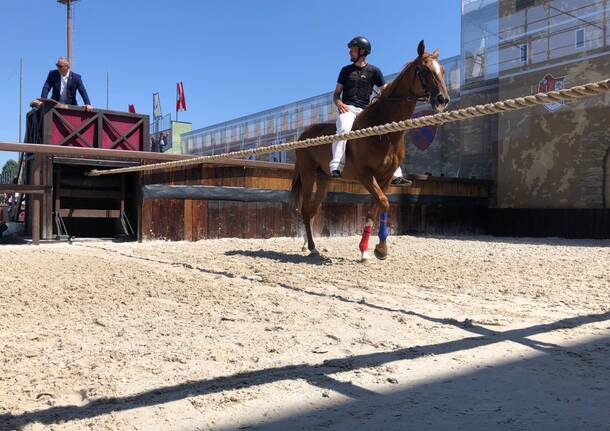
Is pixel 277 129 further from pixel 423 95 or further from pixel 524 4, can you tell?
pixel 423 95

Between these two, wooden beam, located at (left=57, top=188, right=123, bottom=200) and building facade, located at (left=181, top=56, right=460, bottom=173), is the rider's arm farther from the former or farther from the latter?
building facade, located at (left=181, top=56, right=460, bottom=173)

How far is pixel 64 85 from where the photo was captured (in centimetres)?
840

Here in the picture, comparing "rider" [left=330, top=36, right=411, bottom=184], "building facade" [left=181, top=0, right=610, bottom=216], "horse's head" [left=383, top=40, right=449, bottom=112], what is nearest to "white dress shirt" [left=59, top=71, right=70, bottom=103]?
"rider" [left=330, top=36, right=411, bottom=184]

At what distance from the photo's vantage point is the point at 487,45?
1361 centimetres

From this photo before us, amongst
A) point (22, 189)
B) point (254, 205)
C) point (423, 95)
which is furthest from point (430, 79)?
point (22, 189)

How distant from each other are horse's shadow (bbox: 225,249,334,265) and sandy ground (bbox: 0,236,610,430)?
1.05m

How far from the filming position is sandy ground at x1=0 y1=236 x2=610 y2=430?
1773mm

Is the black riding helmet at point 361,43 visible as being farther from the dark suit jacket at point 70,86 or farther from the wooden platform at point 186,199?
the dark suit jacket at point 70,86

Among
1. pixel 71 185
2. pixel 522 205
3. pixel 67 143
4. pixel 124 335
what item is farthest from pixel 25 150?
pixel 522 205

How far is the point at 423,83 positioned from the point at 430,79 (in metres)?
0.09

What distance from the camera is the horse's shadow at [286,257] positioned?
5805mm

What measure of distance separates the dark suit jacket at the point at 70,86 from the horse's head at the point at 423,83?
18.5ft

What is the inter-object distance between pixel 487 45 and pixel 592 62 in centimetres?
332

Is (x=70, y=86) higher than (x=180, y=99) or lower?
lower
